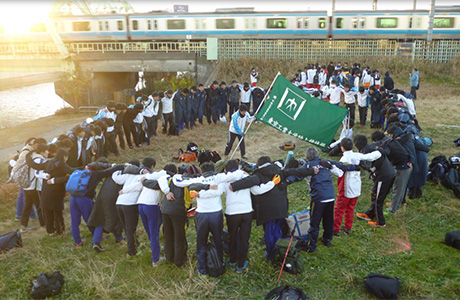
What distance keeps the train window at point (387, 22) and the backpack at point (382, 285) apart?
26.5 metres

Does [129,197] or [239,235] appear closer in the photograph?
[239,235]

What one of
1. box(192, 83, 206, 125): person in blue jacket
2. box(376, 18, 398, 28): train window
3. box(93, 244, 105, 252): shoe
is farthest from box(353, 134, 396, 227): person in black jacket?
box(376, 18, 398, 28): train window

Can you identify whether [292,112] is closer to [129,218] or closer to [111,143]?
[129,218]

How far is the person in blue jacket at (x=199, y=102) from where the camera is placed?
15.2m

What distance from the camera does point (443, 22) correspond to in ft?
90.8

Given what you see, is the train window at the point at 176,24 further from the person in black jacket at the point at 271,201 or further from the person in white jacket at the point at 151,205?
the person in black jacket at the point at 271,201

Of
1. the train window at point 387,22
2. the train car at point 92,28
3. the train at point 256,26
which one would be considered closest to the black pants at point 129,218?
the train at point 256,26

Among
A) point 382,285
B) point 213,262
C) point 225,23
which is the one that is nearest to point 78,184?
point 213,262

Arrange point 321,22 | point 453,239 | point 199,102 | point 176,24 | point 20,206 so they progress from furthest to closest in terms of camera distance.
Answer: point 176,24 < point 321,22 < point 199,102 < point 20,206 < point 453,239

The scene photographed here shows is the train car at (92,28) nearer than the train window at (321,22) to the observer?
No

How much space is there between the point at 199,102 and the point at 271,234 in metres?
9.95

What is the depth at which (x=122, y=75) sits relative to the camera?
3228 centimetres

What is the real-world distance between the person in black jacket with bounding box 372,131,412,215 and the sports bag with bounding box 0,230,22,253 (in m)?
6.59

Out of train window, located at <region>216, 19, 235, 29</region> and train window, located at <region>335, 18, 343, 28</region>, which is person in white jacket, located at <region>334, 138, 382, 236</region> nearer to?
train window, located at <region>335, 18, 343, 28</region>
